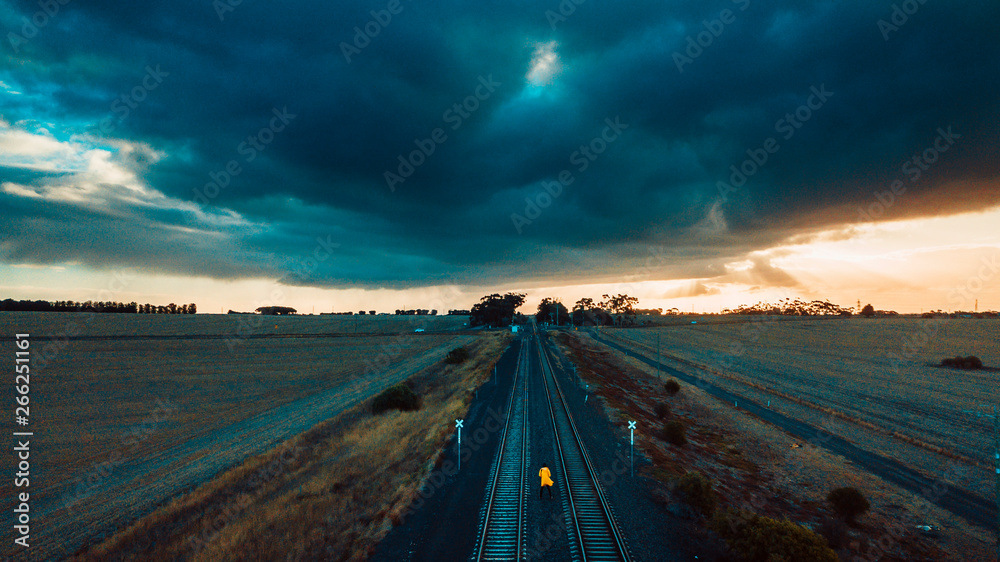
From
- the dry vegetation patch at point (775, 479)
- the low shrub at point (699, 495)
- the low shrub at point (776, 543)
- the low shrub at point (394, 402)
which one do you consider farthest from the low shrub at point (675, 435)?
the low shrub at point (394, 402)

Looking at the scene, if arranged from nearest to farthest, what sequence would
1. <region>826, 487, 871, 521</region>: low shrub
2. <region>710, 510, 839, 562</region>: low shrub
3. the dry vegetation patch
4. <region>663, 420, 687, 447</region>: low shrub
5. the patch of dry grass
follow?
<region>710, 510, 839, 562</region>: low shrub → the patch of dry grass → the dry vegetation patch → <region>826, 487, 871, 521</region>: low shrub → <region>663, 420, 687, 447</region>: low shrub

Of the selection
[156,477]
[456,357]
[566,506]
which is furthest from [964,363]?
[156,477]

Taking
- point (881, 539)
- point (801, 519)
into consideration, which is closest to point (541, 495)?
point (801, 519)

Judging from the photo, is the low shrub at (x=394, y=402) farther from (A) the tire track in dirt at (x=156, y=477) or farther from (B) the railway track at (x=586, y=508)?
(B) the railway track at (x=586, y=508)

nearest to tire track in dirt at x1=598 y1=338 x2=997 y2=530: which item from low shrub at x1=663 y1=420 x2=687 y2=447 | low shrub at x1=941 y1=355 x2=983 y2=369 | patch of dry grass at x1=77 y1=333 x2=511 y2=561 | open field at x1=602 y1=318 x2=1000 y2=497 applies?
open field at x1=602 y1=318 x2=1000 y2=497

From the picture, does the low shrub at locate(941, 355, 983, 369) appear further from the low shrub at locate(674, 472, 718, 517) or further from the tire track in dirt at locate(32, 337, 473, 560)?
the tire track in dirt at locate(32, 337, 473, 560)

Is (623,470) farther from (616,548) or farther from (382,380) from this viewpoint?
(382,380)

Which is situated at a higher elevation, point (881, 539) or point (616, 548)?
point (616, 548)
